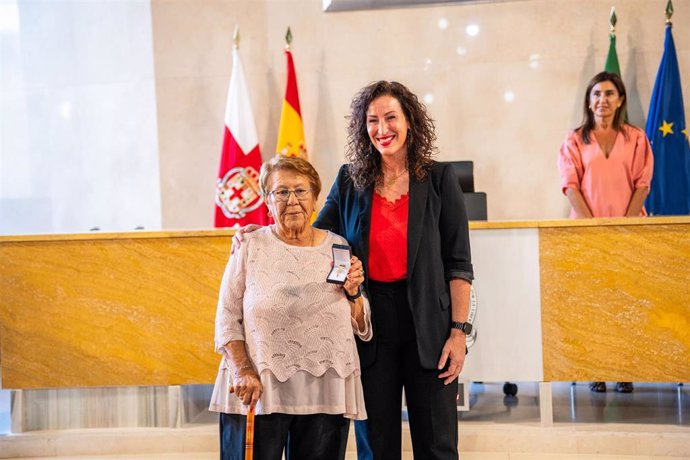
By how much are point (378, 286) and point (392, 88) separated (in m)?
0.59

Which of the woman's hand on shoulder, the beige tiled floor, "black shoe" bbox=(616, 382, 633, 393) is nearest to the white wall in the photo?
the beige tiled floor

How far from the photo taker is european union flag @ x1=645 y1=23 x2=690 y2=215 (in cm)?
540

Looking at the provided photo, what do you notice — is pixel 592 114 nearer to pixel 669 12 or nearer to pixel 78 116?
pixel 669 12

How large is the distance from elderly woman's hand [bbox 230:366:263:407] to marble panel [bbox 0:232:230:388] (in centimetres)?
181

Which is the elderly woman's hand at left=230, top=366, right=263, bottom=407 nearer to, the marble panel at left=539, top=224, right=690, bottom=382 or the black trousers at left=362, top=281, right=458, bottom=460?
the black trousers at left=362, top=281, right=458, bottom=460

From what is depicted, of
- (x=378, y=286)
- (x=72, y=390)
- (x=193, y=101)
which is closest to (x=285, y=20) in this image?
(x=193, y=101)

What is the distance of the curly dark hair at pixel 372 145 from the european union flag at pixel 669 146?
3.50 m

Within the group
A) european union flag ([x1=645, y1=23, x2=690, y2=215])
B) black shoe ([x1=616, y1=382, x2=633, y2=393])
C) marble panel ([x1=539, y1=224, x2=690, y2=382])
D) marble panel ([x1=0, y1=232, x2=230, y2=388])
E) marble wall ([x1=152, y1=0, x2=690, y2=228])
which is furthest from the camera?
marble wall ([x1=152, y1=0, x2=690, y2=228])

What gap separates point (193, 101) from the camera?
240 inches

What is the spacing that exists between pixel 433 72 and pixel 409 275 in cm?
386

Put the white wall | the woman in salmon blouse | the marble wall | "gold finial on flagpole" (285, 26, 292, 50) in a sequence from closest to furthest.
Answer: the woman in salmon blouse → the marble wall → "gold finial on flagpole" (285, 26, 292, 50) → the white wall

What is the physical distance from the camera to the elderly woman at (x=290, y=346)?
2.21 m

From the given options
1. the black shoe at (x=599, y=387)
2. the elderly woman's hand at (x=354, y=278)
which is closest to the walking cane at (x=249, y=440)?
the elderly woman's hand at (x=354, y=278)

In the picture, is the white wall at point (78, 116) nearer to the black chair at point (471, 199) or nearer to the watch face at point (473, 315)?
the black chair at point (471, 199)
